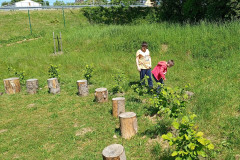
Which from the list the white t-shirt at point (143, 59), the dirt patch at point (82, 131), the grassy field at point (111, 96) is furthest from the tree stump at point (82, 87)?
the dirt patch at point (82, 131)

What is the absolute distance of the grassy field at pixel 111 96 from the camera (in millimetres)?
4230

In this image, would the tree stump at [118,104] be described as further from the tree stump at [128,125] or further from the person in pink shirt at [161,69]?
the person in pink shirt at [161,69]

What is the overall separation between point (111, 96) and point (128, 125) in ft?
8.51

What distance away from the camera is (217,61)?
8844 mm

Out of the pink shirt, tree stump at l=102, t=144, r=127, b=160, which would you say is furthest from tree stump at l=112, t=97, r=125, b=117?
tree stump at l=102, t=144, r=127, b=160

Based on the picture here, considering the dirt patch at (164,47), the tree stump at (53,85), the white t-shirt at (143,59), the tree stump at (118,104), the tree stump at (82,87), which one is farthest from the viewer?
the dirt patch at (164,47)

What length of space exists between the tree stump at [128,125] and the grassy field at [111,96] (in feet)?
0.43

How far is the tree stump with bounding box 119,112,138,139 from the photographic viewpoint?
4.29 metres

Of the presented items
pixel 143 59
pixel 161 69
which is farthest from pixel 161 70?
pixel 143 59

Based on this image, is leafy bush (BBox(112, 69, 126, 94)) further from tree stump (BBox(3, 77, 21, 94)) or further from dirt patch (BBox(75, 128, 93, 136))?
tree stump (BBox(3, 77, 21, 94))

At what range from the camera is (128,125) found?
433 cm

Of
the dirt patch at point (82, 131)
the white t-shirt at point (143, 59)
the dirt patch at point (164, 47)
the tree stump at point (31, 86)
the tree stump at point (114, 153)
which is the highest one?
the white t-shirt at point (143, 59)

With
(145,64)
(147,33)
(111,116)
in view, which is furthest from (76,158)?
(147,33)

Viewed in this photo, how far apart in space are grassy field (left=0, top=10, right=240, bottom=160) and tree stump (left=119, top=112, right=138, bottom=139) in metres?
0.13
